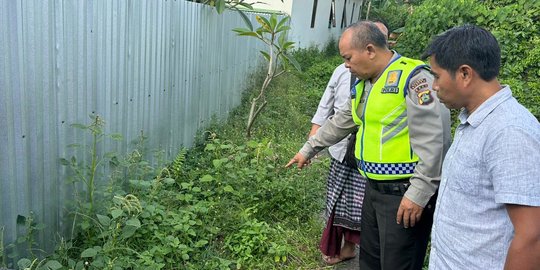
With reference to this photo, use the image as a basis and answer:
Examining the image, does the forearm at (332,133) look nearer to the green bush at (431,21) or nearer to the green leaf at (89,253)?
the green leaf at (89,253)

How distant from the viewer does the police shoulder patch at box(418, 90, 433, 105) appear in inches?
88.1

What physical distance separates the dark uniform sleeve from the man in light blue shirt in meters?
0.40

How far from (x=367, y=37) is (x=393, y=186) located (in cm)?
80

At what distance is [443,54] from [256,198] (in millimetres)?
2655

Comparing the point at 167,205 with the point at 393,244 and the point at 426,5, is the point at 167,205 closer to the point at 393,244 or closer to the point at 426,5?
the point at 393,244

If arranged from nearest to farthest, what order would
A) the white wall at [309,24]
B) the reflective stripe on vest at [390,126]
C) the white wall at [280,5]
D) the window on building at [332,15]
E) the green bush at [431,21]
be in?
the reflective stripe on vest at [390,126] → the green bush at [431,21] → the white wall at [280,5] → the white wall at [309,24] → the window on building at [332,15]

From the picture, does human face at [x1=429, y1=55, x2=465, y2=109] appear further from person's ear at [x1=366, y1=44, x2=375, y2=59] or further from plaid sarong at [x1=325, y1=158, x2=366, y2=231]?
plaid sarong at [x1=325, y1=158, x2=366, y2=231]

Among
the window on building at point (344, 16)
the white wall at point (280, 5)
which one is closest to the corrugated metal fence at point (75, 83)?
the white wall at point (280, 5)

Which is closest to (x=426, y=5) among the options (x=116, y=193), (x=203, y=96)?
(x=203, y=96)

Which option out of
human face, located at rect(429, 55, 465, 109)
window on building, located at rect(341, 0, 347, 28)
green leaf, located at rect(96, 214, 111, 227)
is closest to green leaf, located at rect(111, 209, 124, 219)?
green leaf, located at rect(96, 214, 111, 227)

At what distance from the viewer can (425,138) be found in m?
2.25

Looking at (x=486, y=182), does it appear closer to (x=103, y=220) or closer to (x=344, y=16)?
(x=103, y=220)

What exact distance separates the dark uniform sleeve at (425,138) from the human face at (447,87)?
51 cm

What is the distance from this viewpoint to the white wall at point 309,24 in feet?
42.3
